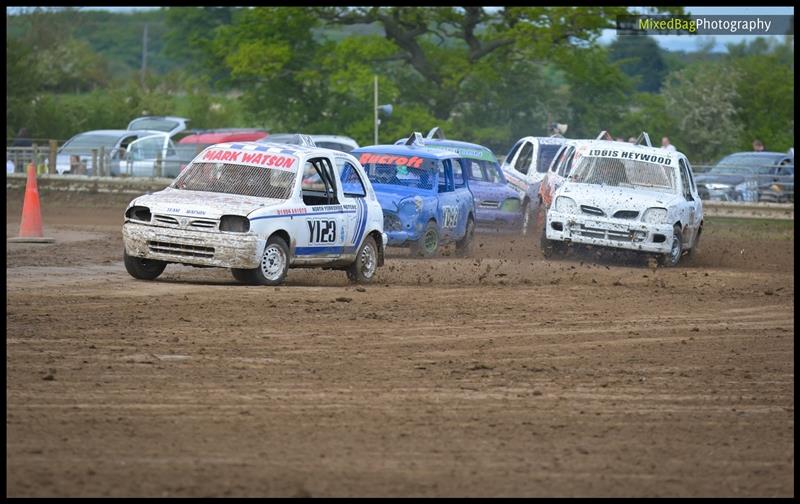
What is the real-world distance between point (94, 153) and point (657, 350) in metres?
24.0

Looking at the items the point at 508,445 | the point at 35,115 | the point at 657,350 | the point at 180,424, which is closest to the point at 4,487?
the point at 180,424

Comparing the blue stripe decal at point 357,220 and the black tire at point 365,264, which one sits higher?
the blue stripe decal at point 357,220

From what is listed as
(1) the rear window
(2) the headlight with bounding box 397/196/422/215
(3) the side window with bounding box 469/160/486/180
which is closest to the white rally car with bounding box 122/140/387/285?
(2) the headlight with bounding box 397/196/422/215

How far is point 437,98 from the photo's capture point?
43.0m

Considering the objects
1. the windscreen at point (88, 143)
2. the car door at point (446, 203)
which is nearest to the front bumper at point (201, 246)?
the car door at point (446, 203)

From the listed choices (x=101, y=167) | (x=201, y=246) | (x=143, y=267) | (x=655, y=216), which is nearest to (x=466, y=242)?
(x=655, y=216)

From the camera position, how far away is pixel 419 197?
63.4ft

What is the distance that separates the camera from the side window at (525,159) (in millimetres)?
25984

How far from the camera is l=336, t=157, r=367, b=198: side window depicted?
16.4m

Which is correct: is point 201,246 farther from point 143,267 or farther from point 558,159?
point 558,159

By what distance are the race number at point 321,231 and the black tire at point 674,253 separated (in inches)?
244

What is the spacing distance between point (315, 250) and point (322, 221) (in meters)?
0.33

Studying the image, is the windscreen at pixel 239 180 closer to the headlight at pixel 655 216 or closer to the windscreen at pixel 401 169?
the windscreen at pixel 401 169

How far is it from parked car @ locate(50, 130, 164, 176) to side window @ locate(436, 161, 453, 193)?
15.3m
